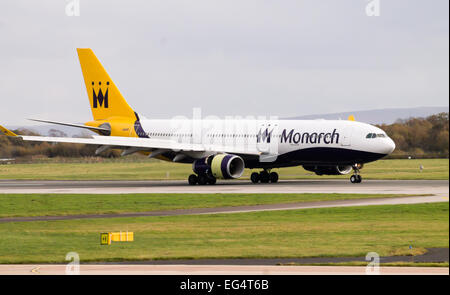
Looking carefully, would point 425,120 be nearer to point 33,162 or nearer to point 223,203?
point 223,203

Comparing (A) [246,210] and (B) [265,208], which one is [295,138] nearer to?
(B) [265,208]

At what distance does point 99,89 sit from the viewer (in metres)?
73.7

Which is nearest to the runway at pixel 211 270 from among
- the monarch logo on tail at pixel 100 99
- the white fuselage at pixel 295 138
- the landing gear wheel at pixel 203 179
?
the white fuselage at pixel 295 138

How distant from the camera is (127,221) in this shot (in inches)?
1442

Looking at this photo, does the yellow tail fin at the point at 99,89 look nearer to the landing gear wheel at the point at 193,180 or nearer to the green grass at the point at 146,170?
the green grass at the point at 146,170

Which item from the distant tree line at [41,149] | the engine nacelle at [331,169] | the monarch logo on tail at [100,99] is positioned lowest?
the engine nacelle at [331,169]

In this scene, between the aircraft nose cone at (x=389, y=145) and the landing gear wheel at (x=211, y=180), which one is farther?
the landing gear wheel at (x=211, y=180)

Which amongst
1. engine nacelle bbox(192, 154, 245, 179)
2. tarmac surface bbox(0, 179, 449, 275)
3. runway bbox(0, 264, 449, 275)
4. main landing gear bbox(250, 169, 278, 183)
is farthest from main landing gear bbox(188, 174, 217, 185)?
runway bbox(0, 264, 449, 275)

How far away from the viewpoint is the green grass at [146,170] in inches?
2726

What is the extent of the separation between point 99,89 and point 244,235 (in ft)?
149

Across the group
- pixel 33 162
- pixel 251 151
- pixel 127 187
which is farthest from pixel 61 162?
pixel 251 151

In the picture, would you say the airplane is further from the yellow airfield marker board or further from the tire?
the yellow airfield marker board

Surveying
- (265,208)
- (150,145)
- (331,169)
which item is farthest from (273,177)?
(265,208)

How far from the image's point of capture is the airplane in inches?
2319
